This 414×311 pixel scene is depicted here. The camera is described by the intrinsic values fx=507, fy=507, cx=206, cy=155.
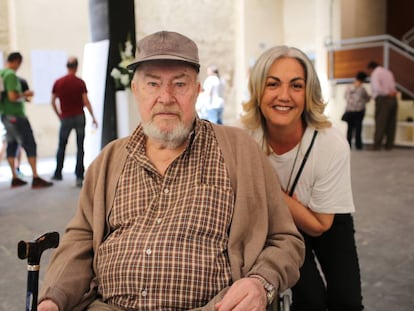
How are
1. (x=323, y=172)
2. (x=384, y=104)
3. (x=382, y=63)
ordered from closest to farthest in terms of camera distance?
(x=323, y=172) < (x=384, y=104) < (x=382, y=63)

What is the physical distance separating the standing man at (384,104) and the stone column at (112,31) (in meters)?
4.57

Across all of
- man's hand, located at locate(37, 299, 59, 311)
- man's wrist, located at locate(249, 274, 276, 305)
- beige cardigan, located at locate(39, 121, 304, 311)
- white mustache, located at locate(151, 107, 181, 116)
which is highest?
white mustache, located at locate(151, 107, 181, 116)

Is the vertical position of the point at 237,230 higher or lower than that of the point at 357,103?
lower

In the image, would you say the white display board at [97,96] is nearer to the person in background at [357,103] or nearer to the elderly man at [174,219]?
the person in background at [357,103]

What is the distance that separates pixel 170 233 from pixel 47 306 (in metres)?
0.40

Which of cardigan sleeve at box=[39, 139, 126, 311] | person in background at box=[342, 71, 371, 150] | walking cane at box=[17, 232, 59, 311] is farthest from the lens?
person in background at box=[342, 71, 371, 150]

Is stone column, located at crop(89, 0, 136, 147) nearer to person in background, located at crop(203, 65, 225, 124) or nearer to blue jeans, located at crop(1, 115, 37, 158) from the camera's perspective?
blue jeans, located at crop(1, 115, 37, 158)

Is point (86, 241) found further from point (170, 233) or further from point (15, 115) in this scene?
point (15, 115)

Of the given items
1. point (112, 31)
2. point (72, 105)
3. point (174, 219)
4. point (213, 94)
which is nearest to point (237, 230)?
point (174, 219)

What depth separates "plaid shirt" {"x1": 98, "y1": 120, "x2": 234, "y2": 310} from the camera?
148cm

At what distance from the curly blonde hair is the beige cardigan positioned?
25cm

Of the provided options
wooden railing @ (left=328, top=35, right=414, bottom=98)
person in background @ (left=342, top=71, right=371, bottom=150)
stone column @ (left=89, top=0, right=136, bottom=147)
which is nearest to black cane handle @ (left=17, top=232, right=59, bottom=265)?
stone column @ (left=89, top=0, right=136, bottom=147)

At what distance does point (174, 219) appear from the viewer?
154 cm

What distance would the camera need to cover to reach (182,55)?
1.61m
